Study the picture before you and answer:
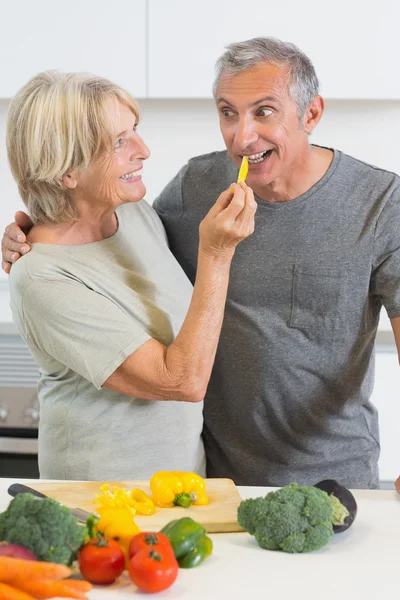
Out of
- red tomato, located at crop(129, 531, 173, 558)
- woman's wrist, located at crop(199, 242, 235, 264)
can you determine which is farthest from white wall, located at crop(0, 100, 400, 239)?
red tomato, located at crop(129, 531, 173, 558)

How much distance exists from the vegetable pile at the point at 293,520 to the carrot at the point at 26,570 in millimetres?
323

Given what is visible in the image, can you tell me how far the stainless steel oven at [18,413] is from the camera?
2.90 m

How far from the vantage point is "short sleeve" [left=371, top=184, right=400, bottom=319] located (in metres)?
1.83

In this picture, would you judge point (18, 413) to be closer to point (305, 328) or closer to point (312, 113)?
point (305, 328)

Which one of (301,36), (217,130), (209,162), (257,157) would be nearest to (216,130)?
(217,130)

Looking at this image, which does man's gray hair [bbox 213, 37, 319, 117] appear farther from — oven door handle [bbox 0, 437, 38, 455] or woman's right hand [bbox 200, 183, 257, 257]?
oven door handle [bbox 0, 437, 38, 455]

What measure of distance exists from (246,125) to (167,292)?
0.38 meters

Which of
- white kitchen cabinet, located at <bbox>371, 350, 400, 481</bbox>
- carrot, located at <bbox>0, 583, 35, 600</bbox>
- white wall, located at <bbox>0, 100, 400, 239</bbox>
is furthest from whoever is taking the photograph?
white wall, located at <bbox>0, 100, 400, 239</bbox>

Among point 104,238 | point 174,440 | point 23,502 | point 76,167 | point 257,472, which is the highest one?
point 76,167

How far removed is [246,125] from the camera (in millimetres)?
1769

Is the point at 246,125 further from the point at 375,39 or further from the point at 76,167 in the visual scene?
the point at 375,39

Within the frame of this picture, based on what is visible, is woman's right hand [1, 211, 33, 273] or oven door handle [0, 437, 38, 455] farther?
oven door handle [0, 437, 38, 455]

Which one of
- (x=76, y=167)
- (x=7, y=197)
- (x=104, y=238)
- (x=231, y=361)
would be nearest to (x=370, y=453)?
(x=231, y=361)

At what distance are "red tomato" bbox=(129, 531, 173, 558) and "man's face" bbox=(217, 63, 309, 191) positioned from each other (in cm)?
86
